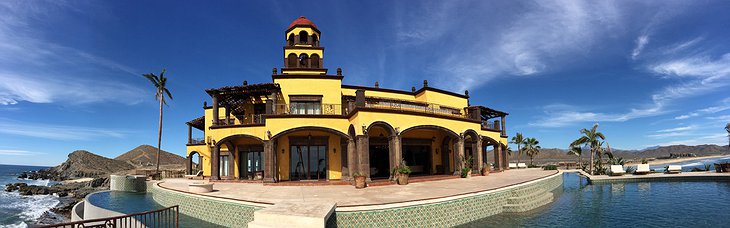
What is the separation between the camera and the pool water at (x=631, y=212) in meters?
11.1

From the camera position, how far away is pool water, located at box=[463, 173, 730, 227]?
11062 mm

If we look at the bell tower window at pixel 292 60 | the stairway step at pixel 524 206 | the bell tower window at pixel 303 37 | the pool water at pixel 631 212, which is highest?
the bell tower window at pixel 303 37

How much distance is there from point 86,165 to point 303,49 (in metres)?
77.4

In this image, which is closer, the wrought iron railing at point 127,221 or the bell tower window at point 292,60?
the wrought iron railing at point 127,221

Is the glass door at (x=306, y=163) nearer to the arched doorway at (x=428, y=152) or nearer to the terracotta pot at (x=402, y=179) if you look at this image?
the terracotta pot at (x=402, y=179)

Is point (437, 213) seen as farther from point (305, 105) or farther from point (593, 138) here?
point (593, 138)

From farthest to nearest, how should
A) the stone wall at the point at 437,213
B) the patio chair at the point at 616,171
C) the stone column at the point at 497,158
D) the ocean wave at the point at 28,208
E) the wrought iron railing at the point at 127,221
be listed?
the stone column at the point at 497,158
the patio chair at the point at 616,171
the ocean wave at the point at 28,208
the stone wall at the point at 437,213
the wrought iron railing at the point at 127,221

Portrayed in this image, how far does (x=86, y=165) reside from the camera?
237 ft

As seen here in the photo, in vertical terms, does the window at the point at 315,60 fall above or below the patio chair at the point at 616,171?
above

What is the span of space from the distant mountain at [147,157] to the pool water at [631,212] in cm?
10509

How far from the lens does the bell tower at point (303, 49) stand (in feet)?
85.7

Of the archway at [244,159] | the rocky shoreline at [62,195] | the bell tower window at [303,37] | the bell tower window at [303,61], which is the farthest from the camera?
the bell tower window at [303,37]

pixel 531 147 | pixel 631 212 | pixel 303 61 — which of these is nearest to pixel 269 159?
pixel 303 61

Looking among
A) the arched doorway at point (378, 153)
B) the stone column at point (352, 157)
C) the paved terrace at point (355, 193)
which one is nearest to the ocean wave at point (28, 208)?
the paved terrace at point (355, 193)
